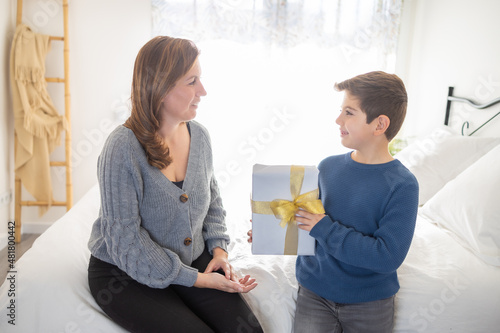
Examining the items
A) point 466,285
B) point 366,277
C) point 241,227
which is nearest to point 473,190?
point 466,285

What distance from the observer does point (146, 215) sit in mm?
1324

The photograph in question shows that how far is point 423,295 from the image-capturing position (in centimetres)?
146

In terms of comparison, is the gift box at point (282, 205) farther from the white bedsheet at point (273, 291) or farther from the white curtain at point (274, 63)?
the white curtain at point (274, 63)

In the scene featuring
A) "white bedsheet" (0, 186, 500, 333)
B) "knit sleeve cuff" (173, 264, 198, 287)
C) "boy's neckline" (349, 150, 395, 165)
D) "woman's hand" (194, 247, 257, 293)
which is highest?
"boy's neckline" (349, 150, 395, 165)

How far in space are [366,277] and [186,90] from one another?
2.75 ft

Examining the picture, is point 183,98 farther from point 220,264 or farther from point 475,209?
point 475,209

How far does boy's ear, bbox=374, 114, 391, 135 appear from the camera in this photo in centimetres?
129

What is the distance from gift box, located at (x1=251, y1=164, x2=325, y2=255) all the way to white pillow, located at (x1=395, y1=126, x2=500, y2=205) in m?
1.22

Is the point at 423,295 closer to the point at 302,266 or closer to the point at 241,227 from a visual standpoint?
the point at 302,266

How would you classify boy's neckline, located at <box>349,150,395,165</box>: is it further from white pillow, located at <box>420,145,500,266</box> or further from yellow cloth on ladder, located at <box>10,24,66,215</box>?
yellow cloth on ladder, located at <box>10,24,66,215</box>

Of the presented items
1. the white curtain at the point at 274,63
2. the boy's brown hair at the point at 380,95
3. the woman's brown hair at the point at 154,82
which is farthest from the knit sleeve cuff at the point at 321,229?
the white curtain at the point at 274,63

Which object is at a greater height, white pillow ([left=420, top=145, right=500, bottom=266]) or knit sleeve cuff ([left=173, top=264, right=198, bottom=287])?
white pillow ([left=420, top=145, right=500, bottom=266])

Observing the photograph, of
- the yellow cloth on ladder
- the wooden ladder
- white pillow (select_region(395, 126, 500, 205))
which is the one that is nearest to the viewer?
white pillow (select_region(395, 126, 500, 205))

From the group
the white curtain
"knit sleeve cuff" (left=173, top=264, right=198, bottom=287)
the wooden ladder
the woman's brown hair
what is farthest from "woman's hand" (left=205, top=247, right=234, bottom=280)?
the wooden ladder
